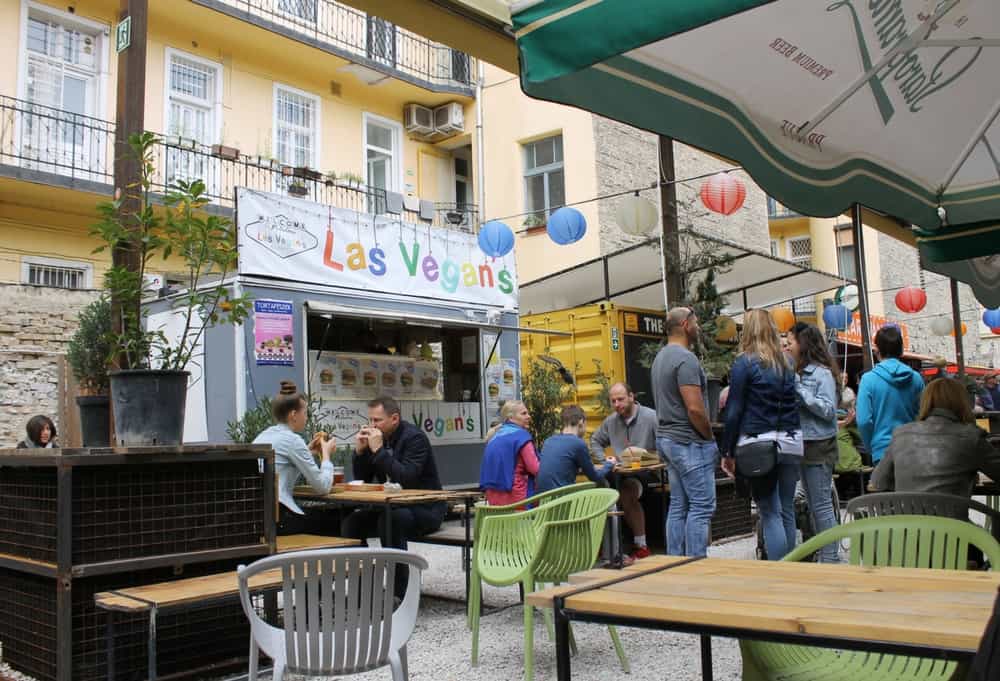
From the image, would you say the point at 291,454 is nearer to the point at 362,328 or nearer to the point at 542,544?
the point at 542,544

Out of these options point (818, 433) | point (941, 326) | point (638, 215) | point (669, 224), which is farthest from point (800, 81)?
point (941, 326)

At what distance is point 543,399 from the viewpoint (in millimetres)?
11305

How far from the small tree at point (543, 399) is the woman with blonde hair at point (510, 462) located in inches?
179

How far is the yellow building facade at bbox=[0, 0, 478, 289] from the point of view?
13086 mm

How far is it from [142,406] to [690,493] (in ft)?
10.5

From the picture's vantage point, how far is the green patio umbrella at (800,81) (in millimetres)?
2252

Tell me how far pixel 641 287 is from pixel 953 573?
11978mm

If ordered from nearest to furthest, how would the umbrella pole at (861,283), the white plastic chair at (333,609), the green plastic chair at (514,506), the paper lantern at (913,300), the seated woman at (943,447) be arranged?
1. the white plastic chair at (333,609)
2. the seated woman at (943,447)
3. the green plastic chair at (514,506)
4. the umbrella pole at (861,283)
5. the paper lantern at (913,300)

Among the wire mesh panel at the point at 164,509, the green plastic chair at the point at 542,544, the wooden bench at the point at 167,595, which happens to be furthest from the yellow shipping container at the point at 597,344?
the wooden bench at the point at 167,595

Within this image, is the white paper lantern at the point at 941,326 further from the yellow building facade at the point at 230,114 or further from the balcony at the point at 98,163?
the balcony at the point at 98,163

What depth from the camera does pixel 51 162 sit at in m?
12.9

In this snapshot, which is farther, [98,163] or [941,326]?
[941,326]

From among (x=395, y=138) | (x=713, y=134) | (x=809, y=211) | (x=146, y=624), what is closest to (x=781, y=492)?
(x=809, y=211)

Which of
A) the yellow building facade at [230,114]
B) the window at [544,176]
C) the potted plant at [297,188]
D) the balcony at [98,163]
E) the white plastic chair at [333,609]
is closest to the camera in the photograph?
the white plastic chair at [333,609]
